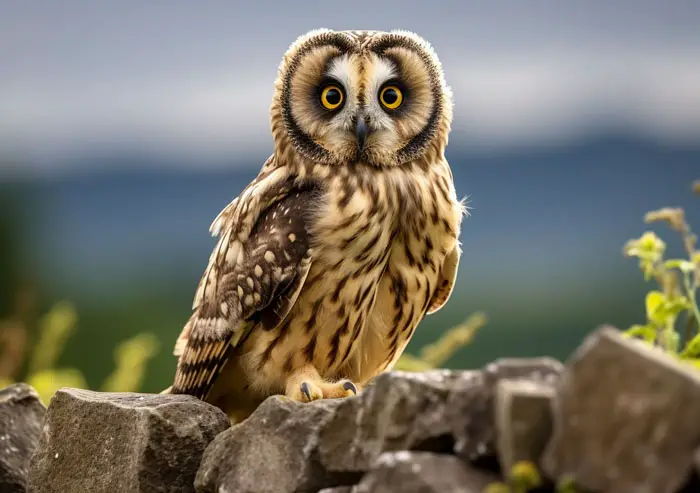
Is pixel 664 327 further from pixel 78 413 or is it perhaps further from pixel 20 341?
pixel 20 341

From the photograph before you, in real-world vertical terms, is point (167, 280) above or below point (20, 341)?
below

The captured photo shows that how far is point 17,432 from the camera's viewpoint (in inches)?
136

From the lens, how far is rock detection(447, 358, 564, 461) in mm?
1970

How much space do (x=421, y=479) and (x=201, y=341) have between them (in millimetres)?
1511

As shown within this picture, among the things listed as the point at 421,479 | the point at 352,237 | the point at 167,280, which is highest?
the point at 352,237

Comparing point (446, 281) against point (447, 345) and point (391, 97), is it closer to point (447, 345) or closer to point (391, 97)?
point (391, 97)

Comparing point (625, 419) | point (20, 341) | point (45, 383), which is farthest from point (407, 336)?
point (20, 341)

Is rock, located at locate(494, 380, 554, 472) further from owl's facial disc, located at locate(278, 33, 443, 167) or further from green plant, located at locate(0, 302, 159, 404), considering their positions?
green plant, located at locate(0, 302, 159, 404)

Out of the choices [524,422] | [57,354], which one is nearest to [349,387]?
[524,422]

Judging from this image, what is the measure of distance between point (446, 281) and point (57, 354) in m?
3.34

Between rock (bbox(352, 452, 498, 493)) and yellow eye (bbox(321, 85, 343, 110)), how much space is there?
1480 mm

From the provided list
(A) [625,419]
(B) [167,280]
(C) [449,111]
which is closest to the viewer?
(A) [625,419]

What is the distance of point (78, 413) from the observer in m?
2.97

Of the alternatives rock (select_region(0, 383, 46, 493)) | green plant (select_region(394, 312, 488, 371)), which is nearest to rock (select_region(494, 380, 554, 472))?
rock (select_region(0, 383, 46, 493))
